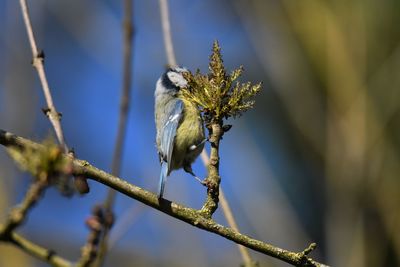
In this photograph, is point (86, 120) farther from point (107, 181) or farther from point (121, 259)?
point (107, 181)

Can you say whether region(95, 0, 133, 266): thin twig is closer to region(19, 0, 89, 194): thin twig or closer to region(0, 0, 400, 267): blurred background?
region(19, 0, 89, 194): thin twig

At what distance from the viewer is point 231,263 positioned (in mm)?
3580

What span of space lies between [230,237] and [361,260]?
1697mm

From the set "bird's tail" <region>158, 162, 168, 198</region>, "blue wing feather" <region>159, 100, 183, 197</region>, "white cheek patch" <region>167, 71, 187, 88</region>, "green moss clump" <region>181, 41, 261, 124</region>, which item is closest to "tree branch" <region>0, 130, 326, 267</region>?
"green moss clump" <region>181, 41, 261, 124</region>

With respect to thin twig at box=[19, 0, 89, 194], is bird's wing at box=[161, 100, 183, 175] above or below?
above

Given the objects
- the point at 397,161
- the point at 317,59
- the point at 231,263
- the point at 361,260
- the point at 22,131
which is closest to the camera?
the point at 22,131

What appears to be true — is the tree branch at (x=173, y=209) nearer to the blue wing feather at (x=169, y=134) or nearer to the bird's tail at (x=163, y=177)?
the bird's tail at (x=163, y=177)

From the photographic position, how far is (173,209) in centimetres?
120

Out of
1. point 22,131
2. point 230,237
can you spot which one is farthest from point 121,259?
point 230,237

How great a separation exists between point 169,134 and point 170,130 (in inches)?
1.0

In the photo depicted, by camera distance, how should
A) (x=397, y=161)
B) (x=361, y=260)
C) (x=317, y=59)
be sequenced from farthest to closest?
1. (x=317, y=59)
2. (x=397, y=161)
3. (x=361, y=260)

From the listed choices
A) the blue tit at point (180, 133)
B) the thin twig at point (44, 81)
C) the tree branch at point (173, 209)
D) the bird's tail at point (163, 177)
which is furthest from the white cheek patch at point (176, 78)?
the tree branch at point (173, 209)

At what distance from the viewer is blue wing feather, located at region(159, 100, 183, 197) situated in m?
2.02

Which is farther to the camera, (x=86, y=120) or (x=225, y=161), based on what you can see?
(x=86, y=120)
